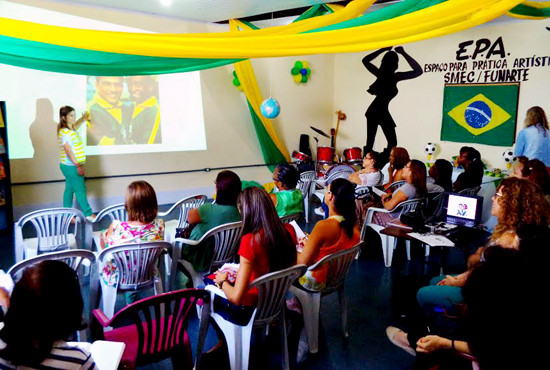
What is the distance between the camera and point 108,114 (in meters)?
5.95

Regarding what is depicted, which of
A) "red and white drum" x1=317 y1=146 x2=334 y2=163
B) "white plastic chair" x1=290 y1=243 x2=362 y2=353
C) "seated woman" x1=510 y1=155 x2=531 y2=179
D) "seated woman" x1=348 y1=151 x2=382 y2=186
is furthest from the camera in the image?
"red and white drum" x1=317 y1=146 x2=334 y2=163

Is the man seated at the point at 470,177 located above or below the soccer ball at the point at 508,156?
below

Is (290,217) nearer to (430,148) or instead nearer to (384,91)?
(430,148)

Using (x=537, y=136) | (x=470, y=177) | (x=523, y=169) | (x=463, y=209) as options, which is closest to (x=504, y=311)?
(x=463, y=209)

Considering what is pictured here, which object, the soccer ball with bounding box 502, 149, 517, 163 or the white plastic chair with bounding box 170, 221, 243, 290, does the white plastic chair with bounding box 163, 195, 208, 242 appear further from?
the soccer ball with bounding box 502, 149, 517, 163

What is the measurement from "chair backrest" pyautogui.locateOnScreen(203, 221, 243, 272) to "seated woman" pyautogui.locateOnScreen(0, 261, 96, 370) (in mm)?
1588

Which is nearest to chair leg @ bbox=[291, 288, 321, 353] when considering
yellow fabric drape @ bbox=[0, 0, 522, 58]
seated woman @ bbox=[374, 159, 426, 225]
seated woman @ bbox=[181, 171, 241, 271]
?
seated woman @ bbox=[181, 171, 241, 271]

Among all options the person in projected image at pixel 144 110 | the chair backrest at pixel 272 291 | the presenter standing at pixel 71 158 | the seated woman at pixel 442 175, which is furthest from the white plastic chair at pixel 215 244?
the person in projected image at pixel 144 110

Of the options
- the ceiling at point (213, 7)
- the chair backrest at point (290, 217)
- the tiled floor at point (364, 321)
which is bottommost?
the tiled floor at point (364, 321)

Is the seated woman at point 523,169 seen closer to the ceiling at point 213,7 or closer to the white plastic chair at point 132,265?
the ceiling at point 213,7

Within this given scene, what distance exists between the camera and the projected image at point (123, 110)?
5852 mm

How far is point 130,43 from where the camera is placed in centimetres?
257

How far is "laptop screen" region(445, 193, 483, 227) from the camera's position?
3367 millimetres

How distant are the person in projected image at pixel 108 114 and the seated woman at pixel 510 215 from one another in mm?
4854
